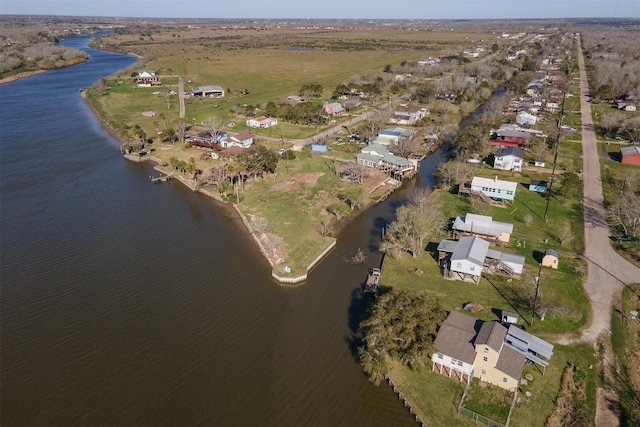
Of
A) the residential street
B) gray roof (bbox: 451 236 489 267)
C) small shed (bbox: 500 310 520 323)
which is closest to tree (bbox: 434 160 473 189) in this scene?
the residential street

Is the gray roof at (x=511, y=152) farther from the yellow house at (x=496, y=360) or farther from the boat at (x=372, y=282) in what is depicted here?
the yellow house at (x=496, y=360)

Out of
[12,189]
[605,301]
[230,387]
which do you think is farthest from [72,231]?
[605,301]

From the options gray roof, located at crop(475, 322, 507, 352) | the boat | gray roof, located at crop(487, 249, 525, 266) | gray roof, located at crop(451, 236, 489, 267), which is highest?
gray roof, located at crop(475, 322, 507, 352)

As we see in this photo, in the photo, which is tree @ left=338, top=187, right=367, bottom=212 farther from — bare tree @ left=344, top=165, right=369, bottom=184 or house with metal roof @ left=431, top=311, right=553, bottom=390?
house with metal roof @ left=431, top=311, right=553, bottom=390

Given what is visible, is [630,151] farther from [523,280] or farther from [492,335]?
[492,335]

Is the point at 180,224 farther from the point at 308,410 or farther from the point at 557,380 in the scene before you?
the point at 557,380

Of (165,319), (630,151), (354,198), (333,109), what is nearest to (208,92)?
(333,109)
